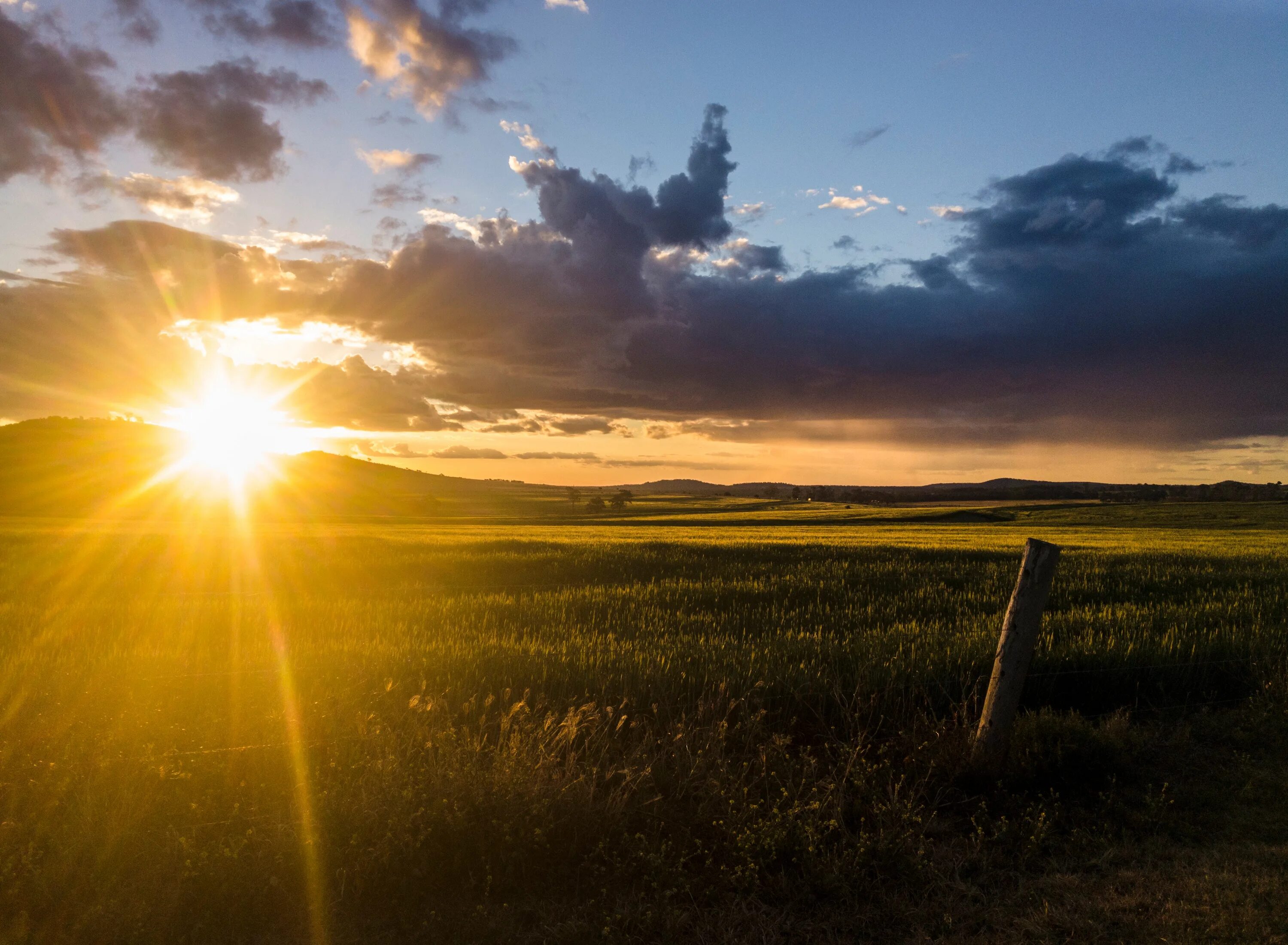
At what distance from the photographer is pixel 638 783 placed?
5.38 meters

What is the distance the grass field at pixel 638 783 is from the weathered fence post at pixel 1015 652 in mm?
204

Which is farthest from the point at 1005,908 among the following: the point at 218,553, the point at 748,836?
the point at 218,553

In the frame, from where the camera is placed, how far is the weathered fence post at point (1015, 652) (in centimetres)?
616

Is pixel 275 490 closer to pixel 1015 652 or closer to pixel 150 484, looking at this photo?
pixel 150 484

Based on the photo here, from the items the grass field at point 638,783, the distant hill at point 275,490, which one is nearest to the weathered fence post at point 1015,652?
the grass field at point 638,783

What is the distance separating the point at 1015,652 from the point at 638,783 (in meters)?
3.42

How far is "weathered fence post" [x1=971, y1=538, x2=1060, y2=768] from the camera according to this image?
616 centimetres

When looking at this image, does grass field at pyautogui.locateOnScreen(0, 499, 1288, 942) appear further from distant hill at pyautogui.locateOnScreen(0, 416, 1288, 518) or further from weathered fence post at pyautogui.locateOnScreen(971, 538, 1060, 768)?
distant hill at pyautogui.locateOnScreen(0, 416, 1288, 518)

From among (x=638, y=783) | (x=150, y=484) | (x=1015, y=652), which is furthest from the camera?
Answer: (x=150, y=484)

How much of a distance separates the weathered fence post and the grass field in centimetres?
20

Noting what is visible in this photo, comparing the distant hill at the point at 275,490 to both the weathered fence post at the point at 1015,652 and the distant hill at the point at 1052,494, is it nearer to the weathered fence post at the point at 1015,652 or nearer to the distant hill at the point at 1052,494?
the distant hill at the point at 1052,494

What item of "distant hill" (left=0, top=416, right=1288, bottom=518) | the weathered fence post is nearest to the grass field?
the weathered fence post

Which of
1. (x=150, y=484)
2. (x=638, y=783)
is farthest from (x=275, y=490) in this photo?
(x=638, y=783)

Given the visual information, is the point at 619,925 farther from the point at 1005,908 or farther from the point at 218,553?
the point at 218,553
